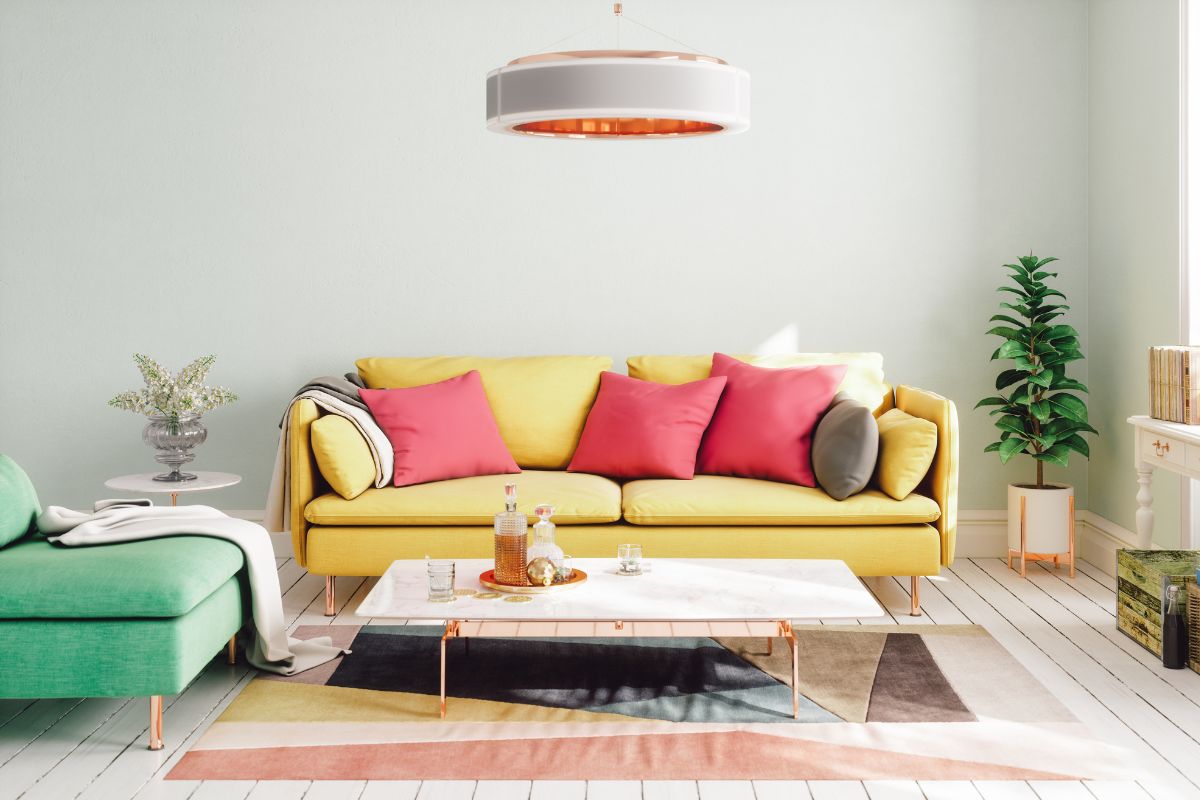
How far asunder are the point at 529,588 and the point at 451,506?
1.03m

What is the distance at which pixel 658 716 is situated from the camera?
329cm

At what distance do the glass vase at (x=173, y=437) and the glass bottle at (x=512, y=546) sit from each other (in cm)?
189

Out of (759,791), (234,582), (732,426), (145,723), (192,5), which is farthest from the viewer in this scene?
(192,5)

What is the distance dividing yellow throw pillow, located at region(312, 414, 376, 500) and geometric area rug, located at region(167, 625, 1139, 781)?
0.57 m

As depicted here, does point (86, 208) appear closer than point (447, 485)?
No

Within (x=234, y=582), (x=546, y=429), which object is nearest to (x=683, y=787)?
(x=234, y=582)

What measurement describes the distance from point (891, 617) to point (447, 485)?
1.73 meters

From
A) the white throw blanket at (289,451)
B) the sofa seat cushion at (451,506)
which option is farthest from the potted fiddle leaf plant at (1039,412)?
the white throw blanket at (289,451)

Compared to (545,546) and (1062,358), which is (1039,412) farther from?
(545,546)

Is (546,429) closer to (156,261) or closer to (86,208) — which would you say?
(156,261)

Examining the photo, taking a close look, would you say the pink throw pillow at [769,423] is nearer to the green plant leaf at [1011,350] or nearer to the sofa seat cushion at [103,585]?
the green plant leaf at [1011,350]

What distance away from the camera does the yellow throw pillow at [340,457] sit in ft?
14.2

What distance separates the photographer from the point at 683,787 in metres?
2.83

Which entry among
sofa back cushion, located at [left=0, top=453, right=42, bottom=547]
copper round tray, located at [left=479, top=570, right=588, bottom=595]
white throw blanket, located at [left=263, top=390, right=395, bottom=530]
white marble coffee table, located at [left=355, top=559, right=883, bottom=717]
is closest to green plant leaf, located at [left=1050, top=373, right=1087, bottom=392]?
white marble coffee table, located at [left=355, top=559, right=883, bottom=717]
